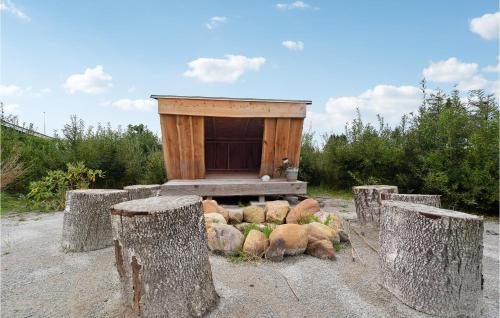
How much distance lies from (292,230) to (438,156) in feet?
13.8

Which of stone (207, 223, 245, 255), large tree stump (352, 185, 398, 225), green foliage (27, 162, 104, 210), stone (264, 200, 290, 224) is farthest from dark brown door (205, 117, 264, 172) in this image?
stone (207, 223, 245, 255)

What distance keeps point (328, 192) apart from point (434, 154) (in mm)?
2867

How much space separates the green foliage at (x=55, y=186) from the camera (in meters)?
5.62

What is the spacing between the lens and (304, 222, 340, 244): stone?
3041 mm

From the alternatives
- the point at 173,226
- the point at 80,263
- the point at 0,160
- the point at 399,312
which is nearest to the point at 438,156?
the point at 399,312

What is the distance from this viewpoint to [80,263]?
9.03 ft

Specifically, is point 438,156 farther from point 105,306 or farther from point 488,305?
point 105,306

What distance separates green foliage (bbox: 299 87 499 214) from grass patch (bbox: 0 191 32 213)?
21.4 ft

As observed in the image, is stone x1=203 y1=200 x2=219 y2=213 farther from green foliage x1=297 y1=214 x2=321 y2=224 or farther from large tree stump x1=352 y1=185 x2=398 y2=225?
large tree stump x1=352 y1=185 x2=398 y2=225

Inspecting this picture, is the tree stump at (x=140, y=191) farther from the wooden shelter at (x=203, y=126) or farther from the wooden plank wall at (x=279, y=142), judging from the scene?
the wooden plank wall at (x=279, y=142)

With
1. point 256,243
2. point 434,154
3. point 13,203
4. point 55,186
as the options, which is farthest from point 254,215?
point 13,203

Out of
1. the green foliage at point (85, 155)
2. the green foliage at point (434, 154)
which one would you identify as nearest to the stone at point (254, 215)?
the green foliage at point (434, 154)

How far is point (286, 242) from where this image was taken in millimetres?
2836

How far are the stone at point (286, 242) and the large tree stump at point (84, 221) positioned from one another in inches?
71.1
